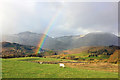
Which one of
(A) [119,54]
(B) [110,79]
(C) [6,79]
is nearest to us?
(C) [6,79]

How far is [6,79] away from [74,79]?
14.7 meters

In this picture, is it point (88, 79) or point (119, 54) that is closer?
point (88, 79)

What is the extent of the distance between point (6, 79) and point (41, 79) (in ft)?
24.6

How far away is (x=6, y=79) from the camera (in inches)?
877

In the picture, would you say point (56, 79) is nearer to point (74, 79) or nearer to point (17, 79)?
point (74, 79)

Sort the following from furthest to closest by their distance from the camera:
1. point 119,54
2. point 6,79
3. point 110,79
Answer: point 119,54, point 110,79, point 6,79

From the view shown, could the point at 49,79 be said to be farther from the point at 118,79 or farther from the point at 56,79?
the point at 118,79

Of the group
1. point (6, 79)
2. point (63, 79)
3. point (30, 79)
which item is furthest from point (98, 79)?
point (6, 79)

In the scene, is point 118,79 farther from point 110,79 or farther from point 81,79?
point 81,79

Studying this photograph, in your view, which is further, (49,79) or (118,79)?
(118,79)

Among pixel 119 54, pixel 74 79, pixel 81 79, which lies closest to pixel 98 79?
pixel 81 79

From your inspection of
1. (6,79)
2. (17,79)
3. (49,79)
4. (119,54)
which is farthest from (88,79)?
(119,54)

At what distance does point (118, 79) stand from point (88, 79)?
7.40 m

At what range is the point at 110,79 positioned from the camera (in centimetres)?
2377
